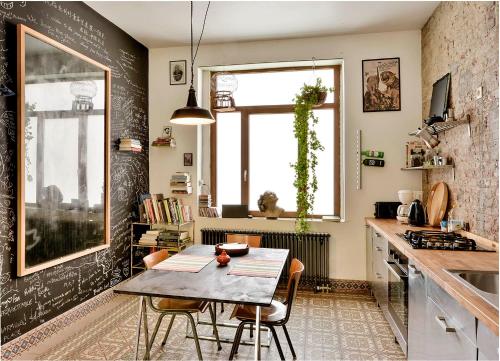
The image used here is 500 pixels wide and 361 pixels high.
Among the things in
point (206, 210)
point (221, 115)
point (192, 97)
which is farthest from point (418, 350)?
point (221, 115)

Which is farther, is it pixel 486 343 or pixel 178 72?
pixel 178 72

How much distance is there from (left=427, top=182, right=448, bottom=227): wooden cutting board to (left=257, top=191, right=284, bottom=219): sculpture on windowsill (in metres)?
1.69

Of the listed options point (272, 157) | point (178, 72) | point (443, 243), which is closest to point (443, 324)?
point (443, 243)

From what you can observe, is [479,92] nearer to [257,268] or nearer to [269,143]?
[257,268]

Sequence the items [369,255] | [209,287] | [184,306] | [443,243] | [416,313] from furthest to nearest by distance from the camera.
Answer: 1. [369,255]
2. [184,306]
3. [443,243]
4. [416,313]
5. [209,287]

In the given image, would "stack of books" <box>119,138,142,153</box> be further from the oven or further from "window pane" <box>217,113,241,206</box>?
the oven

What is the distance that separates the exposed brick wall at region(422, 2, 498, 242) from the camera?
2270mm

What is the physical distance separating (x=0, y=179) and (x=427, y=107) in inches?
160

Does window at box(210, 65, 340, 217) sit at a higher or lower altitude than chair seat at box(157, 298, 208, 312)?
higher

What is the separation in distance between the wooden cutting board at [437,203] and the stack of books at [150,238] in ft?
10.0

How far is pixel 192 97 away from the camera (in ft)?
8.75

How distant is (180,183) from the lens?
4.28 m

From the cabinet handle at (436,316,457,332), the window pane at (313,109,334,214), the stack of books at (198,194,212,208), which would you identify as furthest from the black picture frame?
the cabinet handle at (436,316,457,332)

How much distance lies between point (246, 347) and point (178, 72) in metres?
3.43
